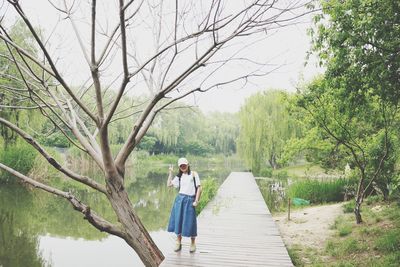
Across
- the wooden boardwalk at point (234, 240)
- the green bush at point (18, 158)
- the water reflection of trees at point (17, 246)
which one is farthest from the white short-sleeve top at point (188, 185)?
the green bush at point (18, 158)

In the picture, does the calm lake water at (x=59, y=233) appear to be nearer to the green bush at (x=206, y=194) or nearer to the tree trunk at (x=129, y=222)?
the green bush at (x=206, y=194)

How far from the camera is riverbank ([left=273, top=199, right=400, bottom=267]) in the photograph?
17.7 feet

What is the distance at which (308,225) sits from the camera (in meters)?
8.74

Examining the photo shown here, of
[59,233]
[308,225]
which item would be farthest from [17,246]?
[308,225]

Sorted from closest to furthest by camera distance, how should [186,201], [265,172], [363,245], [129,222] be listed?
[129,222] → [186,201] → [363,245] → [265,172]

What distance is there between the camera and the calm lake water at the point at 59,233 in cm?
739

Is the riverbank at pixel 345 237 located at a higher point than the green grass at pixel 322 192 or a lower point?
lower

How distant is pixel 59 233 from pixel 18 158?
277 inches

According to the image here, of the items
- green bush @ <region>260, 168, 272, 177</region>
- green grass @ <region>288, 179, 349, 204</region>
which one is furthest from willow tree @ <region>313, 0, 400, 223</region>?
green bush @ <region>260, 168, 272, 177</region>

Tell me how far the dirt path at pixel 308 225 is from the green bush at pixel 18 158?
32.8 feet

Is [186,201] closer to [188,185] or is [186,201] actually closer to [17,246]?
[188,185]

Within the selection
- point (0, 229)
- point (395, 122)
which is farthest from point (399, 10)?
point (0, 229)

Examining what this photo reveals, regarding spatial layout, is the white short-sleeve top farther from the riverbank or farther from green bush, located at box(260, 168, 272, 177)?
green bush, located at box(260, 168, 272, 177)

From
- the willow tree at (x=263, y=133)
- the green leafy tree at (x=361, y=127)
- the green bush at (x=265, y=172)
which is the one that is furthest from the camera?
the green bush at (x=265, y=172)
